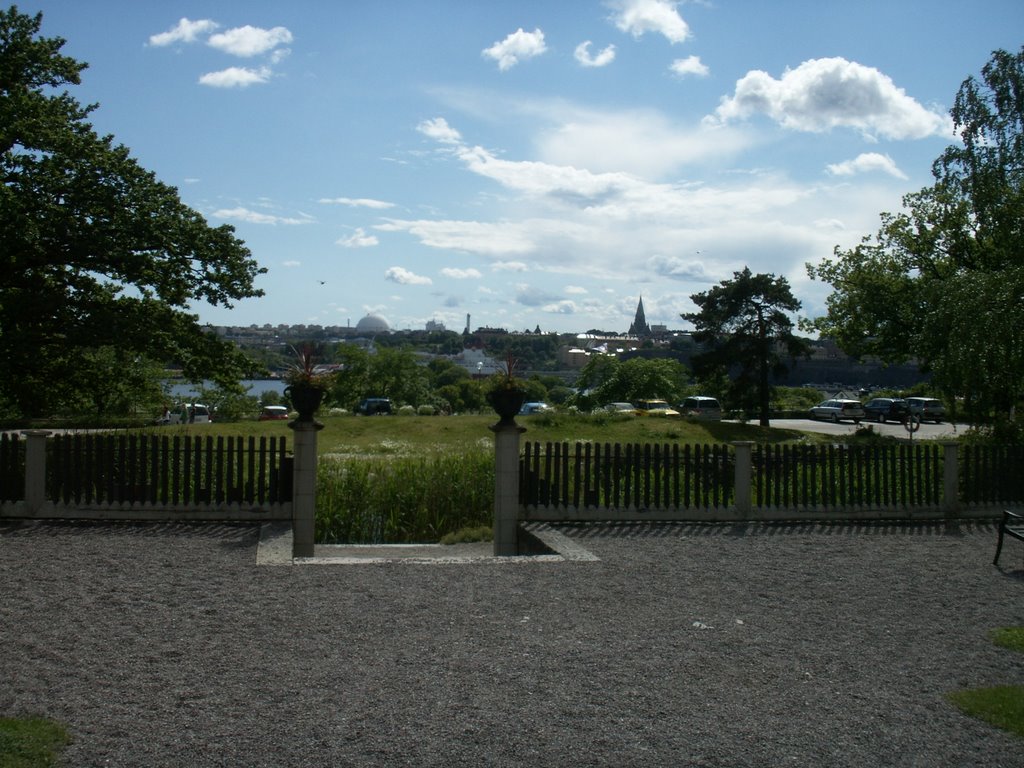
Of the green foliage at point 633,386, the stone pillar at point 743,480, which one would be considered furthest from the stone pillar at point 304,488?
the green foliage at point 633,386

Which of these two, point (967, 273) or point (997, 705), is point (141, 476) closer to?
point (997, 705)

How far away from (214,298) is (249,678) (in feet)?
41.3

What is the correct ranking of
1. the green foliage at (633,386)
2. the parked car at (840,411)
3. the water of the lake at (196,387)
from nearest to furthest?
the water of the lake at (196,387) < the parked car at (840,411) < the green foliage at (633,386)

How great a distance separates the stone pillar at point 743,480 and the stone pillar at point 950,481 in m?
3.49

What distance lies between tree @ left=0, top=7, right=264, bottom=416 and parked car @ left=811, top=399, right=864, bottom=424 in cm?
4310

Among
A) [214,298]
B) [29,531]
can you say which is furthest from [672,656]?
[214,298]

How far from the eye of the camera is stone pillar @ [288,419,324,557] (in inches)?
496

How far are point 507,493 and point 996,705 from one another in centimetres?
804

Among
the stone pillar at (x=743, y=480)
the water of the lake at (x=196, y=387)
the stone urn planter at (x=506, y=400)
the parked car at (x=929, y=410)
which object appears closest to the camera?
the stone urn planter at (x=506, y=400)

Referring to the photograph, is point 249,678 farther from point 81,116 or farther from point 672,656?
point 81,116

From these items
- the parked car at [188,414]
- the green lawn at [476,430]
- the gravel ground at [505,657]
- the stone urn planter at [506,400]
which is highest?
the stone urn planter at [506,400]

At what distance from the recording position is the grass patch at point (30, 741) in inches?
187

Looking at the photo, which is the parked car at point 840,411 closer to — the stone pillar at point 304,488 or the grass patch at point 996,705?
the stone pillar at point 304,488

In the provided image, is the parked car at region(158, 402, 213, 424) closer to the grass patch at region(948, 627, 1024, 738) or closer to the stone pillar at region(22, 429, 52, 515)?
the stone pillar at region(22, 429, 52, 515)
